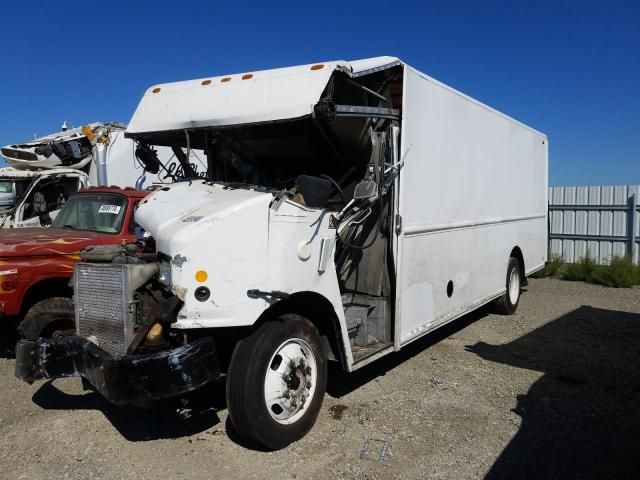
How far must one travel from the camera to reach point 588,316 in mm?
9141

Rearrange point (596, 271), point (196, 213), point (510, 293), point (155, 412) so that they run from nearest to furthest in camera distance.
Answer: point (196, 213) → point (155, 412) → point (510, 293) → point (596, 271)

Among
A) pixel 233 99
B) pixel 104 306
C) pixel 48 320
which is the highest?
pixel 233 99

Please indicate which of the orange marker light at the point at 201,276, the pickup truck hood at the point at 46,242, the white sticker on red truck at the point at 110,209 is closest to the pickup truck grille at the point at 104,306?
the orange marker light at the point at 201,276

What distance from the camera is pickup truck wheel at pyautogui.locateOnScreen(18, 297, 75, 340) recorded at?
5.51m

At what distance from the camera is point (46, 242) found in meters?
6.18

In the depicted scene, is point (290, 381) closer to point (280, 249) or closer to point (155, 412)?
point (280, 249)

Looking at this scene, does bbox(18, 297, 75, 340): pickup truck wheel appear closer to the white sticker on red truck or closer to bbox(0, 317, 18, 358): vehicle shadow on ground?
bbox(0, 317, 18, 358): vehicle shadow on ground

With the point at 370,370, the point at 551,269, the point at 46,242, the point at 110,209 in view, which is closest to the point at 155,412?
the point at 370,370

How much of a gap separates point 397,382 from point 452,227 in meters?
1.95

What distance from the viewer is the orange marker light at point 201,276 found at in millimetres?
3699

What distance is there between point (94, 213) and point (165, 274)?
3926mm

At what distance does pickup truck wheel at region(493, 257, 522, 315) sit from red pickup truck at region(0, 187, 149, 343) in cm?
567

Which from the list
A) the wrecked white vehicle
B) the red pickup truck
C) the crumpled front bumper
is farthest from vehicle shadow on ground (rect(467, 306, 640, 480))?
the wrecked white vehicle

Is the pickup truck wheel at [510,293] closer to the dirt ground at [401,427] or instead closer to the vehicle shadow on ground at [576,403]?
the vehicle shadow on ground at [576,403]
